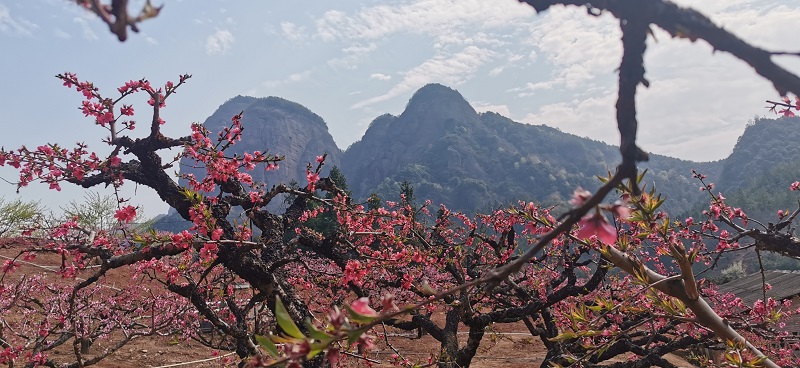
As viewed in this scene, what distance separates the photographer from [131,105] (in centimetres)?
529

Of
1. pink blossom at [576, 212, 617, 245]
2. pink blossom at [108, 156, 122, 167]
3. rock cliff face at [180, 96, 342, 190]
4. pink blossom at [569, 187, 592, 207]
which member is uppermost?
rock cliff face at [180, 96, 342, 190]

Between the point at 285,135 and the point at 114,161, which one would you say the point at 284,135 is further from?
the point at 114,161

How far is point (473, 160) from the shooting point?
130500mm

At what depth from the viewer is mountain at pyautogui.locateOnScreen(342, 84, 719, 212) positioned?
372 ft

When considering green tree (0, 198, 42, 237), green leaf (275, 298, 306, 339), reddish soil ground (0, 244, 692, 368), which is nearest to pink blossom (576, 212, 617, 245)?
green leaf (275, 298, 306, 339)

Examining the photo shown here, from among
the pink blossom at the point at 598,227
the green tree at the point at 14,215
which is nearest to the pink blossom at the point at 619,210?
the pink blossom at the point at 598,227

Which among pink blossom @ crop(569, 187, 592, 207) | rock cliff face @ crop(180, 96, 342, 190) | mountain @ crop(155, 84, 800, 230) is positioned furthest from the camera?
rock cliff face @ crop(180, 96, 342, 190)

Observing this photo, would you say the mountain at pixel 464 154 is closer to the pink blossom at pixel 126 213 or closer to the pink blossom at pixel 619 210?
the pink blossom at pixel 126 213

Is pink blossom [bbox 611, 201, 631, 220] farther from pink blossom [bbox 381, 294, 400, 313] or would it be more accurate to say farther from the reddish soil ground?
the reddish soil ground

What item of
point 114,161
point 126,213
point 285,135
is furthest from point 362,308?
point 285,135

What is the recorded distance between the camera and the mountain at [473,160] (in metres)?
113

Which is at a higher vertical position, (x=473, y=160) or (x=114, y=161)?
(x=473, y=160)

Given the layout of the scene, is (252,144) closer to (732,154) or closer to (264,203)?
(732,154)

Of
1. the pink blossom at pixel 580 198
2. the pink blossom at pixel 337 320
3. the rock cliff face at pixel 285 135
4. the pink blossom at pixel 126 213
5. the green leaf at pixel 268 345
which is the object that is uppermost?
the rock cliff face at pixel 285 135
